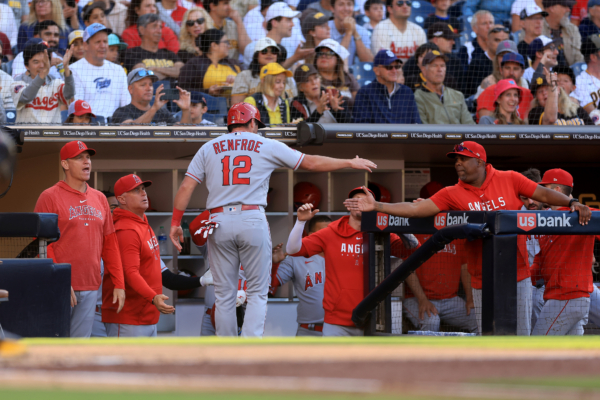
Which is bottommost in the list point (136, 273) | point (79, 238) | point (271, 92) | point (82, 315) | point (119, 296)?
point (82, 315)

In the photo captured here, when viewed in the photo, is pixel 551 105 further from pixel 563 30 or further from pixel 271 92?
pixel 271 92

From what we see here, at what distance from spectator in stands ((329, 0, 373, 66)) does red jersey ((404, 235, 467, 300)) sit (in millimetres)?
4528

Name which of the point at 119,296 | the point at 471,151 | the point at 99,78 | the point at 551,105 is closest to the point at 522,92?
the point at 551,105

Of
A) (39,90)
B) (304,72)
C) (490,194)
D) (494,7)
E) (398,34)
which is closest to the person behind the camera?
(490,194)

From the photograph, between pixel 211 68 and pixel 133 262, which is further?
pixel 211 68

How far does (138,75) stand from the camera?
7.02 metres

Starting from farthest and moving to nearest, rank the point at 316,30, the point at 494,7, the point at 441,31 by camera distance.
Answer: the point at 494,7
the point at 441,31
the point at 316,30

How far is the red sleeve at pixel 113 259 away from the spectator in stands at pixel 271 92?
109 inches

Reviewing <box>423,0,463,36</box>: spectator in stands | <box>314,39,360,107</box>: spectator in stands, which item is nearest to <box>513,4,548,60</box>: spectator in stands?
<box>423,0,463,36</box>: spectator in stands

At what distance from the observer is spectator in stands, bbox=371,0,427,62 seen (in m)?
8.52

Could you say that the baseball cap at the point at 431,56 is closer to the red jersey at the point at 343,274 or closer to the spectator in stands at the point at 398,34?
the spectator in stands at the point at 398,34

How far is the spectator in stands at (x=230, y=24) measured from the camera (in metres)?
8.34

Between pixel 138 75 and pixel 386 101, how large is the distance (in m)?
2.63

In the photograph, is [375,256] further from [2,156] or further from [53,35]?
[53,35]
